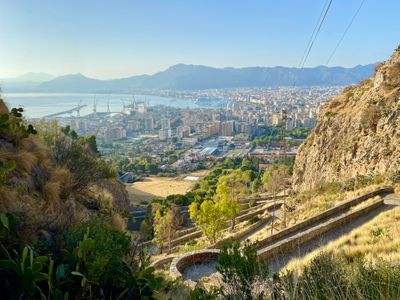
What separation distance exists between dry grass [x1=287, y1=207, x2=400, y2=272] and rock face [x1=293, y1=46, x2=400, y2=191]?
7240 mm

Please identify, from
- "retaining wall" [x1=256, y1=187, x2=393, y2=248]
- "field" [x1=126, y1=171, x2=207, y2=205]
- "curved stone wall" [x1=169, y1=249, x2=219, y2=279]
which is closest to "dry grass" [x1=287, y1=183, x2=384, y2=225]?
"retaining wall" [x1=256, y1=187, x2=393, y2=248]

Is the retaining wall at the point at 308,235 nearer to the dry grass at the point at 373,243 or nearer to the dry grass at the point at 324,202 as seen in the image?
the dry grass at the point at 373,243

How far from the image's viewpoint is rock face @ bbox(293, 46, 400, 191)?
16.1 metres

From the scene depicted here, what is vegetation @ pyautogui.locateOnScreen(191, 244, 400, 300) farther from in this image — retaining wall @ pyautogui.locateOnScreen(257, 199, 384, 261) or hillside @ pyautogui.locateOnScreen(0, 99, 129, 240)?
retaining wall @ pyautogui.locateOnScreen(257, 199, 384, 261)

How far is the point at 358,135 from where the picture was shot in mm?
18297

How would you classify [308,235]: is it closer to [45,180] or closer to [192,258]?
[192,258]

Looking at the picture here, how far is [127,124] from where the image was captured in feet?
372

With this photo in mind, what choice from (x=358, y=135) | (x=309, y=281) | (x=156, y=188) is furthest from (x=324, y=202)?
(x=156, y=188)

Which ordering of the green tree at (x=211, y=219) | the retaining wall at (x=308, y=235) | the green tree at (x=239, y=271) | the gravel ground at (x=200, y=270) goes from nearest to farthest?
the green tree at (x=239, y=271) → the retaining wall at (x=308, y=235) → the gravel ground at (x=200, y=270) → the green tree at (x=211, y=219)

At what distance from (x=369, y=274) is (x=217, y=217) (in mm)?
12662

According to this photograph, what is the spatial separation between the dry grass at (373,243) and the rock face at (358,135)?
7240mm

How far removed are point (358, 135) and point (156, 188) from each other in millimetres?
32167

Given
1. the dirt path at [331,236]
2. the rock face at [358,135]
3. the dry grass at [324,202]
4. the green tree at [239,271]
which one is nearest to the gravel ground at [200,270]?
the dirt path at [331,236]

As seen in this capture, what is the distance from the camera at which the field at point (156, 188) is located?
40594 mm
